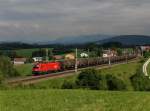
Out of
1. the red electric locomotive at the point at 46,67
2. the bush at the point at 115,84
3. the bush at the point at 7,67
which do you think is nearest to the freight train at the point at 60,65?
the red electric locomotive at the point at 46,67

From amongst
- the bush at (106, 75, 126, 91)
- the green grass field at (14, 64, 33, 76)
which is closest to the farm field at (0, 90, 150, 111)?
the bush at (106, 75, 126, 91)

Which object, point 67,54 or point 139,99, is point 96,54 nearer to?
point 67,54

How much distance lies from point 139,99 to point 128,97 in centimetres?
55

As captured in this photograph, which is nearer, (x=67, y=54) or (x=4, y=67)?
(x=4, y=67)

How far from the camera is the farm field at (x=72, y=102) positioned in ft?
45.4

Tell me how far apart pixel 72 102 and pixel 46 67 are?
223ft

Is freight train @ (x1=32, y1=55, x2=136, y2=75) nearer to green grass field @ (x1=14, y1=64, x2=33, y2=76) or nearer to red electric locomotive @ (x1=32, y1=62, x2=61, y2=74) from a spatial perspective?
red electric locomotive @ (x1=32, y1=62, x2=61, y2=74)

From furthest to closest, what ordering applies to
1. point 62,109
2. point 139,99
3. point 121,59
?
point 121,59 → point 139,99 → point 62,109

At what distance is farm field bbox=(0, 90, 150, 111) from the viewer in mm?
13831

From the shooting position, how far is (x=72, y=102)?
49.6 feet

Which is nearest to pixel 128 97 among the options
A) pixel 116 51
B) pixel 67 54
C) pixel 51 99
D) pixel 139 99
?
pixel 139 99

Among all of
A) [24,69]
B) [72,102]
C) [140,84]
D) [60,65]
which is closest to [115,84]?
[140,84]

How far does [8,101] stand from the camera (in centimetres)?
1517

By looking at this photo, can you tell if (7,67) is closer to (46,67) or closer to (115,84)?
(46,67)
